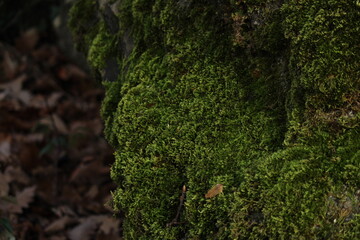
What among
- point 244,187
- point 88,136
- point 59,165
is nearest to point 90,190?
point 59,165

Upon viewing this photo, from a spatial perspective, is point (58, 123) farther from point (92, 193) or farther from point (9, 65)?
point (9, 65)

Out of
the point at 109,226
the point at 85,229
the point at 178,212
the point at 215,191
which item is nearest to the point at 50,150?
the point at 85,229

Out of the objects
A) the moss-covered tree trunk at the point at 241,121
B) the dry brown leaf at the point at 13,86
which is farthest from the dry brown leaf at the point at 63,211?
the dry brown leaf at the point at 13,86

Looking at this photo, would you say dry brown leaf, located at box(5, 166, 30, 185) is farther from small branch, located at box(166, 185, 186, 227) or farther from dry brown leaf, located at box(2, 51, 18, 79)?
small branch, located at box(166, 185, 186, 227)

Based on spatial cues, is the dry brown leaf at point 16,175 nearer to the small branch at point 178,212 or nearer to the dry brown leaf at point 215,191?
the small branch at point 178,212

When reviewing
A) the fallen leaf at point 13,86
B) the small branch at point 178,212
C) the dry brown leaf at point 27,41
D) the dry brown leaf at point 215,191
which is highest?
the dry brown leaf at point 27,41
